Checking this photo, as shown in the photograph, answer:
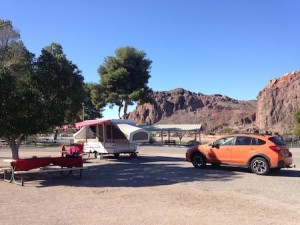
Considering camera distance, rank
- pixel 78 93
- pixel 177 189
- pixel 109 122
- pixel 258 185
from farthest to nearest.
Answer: pixel 109 122 → pixel 78 93 → pixel 258 185 → pixel 177 189

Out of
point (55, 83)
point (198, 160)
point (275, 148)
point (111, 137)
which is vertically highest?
point (55, 83)

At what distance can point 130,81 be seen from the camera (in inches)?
1986

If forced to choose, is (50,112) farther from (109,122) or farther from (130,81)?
(130,81)

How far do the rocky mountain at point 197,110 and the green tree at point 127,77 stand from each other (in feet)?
308

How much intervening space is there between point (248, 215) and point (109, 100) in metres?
43.3

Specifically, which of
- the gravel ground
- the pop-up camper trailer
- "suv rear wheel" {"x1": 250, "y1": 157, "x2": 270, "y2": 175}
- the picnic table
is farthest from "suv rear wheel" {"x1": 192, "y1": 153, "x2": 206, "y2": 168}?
the pop-up camper trailer

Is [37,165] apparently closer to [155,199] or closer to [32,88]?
[32,88]

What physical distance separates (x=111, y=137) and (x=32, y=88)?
990cm

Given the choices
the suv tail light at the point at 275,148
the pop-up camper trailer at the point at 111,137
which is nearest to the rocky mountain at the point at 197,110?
the pop-up camper trailer at the point at 111,137

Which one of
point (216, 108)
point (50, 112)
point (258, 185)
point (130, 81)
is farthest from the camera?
point (216, 108)

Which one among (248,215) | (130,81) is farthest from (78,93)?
(130,81)

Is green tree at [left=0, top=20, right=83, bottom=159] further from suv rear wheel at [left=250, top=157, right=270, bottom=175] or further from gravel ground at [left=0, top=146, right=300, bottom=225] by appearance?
suv rear wheel at [left=250, top=157, right=270, bottom=175]

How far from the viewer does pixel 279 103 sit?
11238 centimetres

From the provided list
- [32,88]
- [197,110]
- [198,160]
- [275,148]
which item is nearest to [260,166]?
[275,148]
